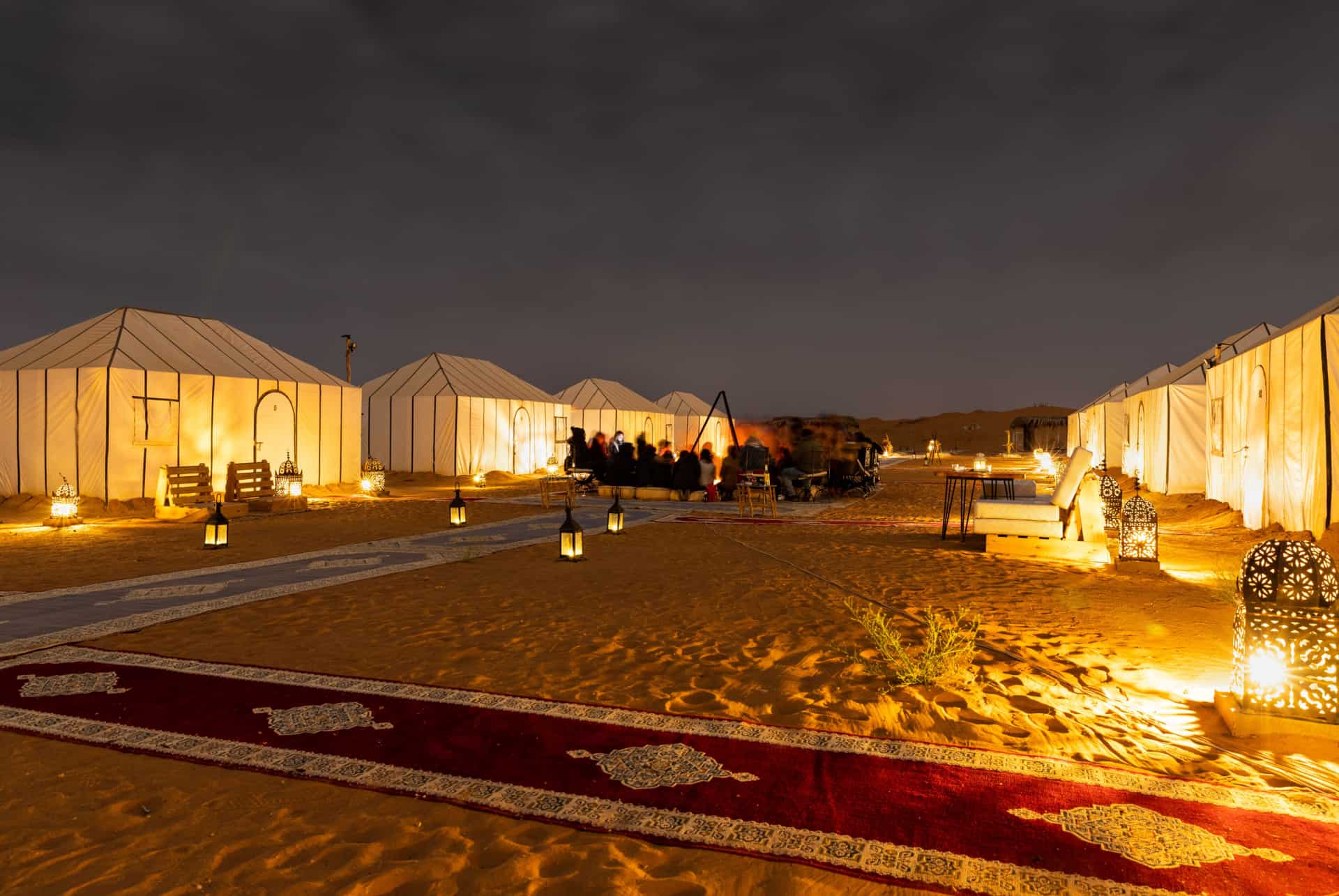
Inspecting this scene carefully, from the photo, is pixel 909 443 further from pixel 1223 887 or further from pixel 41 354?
pixel 1223 887

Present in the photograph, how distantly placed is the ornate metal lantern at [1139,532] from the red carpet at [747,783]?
545cm

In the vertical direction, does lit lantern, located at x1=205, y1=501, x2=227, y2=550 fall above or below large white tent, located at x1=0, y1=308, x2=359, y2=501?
below

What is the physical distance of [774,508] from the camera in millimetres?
14289

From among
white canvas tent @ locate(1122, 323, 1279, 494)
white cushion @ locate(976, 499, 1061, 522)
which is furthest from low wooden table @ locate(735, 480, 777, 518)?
white canvas tent @ locate(1122, 323, 1279, 494)

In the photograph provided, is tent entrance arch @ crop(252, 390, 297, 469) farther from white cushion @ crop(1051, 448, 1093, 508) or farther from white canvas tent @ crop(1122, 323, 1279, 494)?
white canvas tent @ crop(1122, 323, 1279, 494)

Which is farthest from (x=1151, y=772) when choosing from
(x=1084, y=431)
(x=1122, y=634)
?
(x=1084, y=431)

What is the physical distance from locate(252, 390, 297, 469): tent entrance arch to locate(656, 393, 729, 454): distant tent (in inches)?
764

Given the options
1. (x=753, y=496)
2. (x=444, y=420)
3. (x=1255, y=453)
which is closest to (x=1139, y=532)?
(x=1255, y=453)

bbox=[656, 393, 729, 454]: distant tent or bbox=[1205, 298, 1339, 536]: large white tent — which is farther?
bbox=[656, 393, 729, 454]: distant tent

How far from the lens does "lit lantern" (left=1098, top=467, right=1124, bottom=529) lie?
8.71 meters

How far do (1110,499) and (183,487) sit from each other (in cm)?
1518

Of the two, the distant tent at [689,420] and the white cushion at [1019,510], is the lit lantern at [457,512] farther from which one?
the distant tent at [689,420]

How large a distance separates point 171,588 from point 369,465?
12653mm

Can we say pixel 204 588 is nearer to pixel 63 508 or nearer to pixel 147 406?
pixel 63 508
